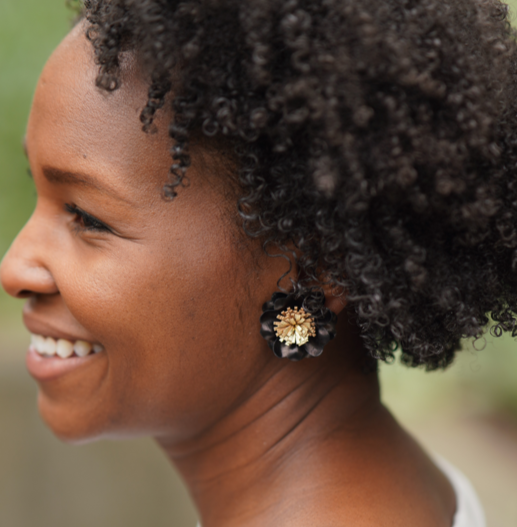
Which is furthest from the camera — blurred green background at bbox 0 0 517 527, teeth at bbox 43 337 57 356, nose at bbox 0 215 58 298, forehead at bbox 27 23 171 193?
blurred green background at bbox 0 0 517 527

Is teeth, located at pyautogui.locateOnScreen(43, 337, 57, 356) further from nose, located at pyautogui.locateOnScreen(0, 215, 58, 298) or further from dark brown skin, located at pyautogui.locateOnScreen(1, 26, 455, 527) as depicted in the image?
nose, located at pyautogui.locateOnScreen(0, 215, 58, 298)

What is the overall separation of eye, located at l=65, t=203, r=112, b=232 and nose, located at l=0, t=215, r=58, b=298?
0.31ft

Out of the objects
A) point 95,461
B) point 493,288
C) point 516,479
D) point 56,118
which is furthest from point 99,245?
point 516,479

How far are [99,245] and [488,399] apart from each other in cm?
379

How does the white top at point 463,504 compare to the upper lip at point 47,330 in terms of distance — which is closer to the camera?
the upper lip at point 47,330

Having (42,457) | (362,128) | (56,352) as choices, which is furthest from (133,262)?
(42,457)

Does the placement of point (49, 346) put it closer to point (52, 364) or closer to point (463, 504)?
point (52, 364)

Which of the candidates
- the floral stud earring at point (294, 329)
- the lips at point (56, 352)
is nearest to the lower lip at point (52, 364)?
the lips at point (56, 352)

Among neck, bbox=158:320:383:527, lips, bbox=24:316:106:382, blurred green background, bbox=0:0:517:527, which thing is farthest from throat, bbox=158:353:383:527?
blurred green background, bbox=0:0:517:527

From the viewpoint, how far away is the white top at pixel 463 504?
1574mm

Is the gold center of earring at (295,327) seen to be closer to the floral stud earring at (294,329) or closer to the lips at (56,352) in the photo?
the floral stud earring at (294,329)

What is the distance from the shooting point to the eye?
4.37ft

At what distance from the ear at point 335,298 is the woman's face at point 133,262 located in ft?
0.39

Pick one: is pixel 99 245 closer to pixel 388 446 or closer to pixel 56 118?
pixel 56 118
